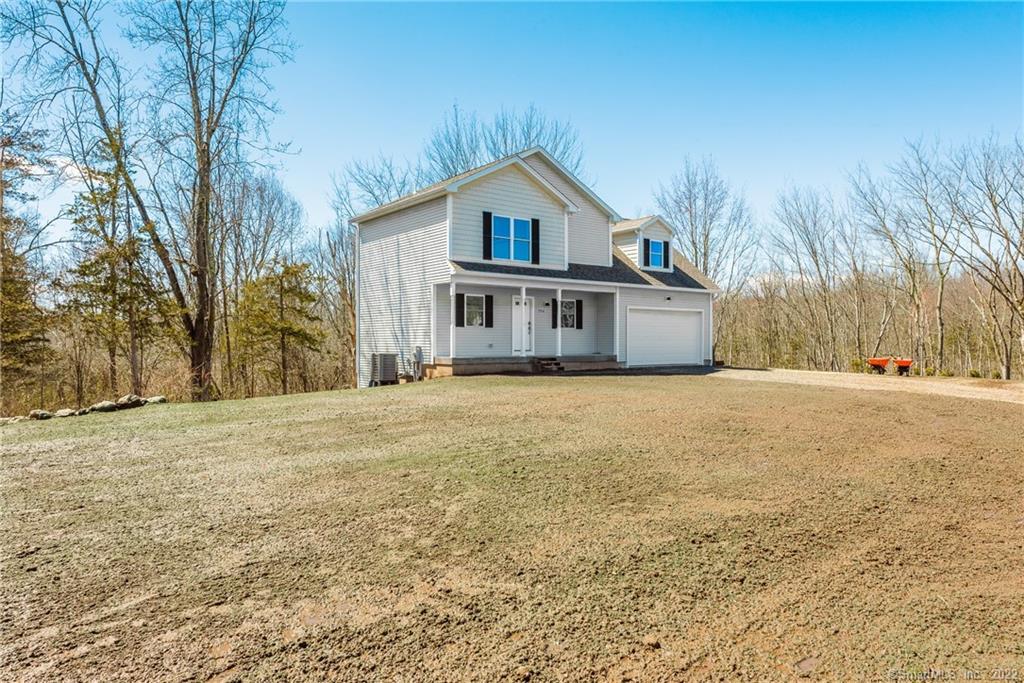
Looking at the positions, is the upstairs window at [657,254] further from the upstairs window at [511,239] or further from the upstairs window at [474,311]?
the upstairs window at [474,311]

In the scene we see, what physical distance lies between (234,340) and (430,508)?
18.6 meters

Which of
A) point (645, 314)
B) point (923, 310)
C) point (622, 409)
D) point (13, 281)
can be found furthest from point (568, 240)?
point (923, 310)

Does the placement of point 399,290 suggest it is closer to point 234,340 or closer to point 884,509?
point 234,340

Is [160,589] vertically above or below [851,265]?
below

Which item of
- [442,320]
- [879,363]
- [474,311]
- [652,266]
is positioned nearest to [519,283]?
[474,311]

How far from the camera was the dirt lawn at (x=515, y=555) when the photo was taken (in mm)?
2504

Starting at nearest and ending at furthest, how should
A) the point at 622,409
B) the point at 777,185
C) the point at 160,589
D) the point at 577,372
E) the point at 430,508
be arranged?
the point at 160,589 < the point at 430,508 < the point at 622,409 < the point at 577,372 < the point at 777,185

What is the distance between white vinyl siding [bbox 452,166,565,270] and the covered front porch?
1.06m

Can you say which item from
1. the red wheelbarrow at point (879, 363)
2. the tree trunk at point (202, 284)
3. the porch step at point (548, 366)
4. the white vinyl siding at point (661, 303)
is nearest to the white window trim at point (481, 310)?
the porch step at point (548, 366)

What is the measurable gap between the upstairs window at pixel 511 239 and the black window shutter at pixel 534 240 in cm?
9

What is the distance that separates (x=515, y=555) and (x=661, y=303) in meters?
16.9

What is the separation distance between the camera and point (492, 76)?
17.6m

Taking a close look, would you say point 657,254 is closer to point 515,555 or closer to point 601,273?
point 601,273

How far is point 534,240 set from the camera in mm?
16922
